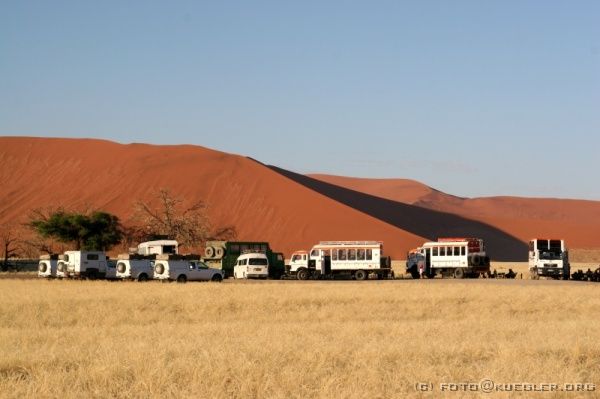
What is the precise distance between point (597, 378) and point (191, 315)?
53.7ft

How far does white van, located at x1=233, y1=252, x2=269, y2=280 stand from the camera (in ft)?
180

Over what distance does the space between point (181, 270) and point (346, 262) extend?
12757 millimetres

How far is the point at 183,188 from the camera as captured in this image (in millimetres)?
114875

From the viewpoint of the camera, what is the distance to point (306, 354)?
48.3ft

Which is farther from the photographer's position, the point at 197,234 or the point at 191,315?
the point at 197,234

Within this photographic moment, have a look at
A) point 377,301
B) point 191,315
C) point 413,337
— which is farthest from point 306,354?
point 377,301

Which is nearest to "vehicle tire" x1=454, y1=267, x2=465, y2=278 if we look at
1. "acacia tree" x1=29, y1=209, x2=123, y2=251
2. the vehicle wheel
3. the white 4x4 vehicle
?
the vehicle wheel

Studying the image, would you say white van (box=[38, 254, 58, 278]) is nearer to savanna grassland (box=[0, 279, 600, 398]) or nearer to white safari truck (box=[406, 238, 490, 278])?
savanna grassland (box=[0, 279, 600, 398])

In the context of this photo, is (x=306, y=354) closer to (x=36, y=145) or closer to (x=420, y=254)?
(x=420, y=254)

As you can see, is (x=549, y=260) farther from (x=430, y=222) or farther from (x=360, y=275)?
(x=430, y=222)

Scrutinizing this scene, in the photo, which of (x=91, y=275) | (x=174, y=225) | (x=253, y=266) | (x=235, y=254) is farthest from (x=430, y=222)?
(x=91, y=275)

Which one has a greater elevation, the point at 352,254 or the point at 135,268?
the point at 352,254

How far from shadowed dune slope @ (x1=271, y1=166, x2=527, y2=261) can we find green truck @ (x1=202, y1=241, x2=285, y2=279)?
61576 mm

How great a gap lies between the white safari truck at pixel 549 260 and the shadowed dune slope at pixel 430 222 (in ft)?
189
